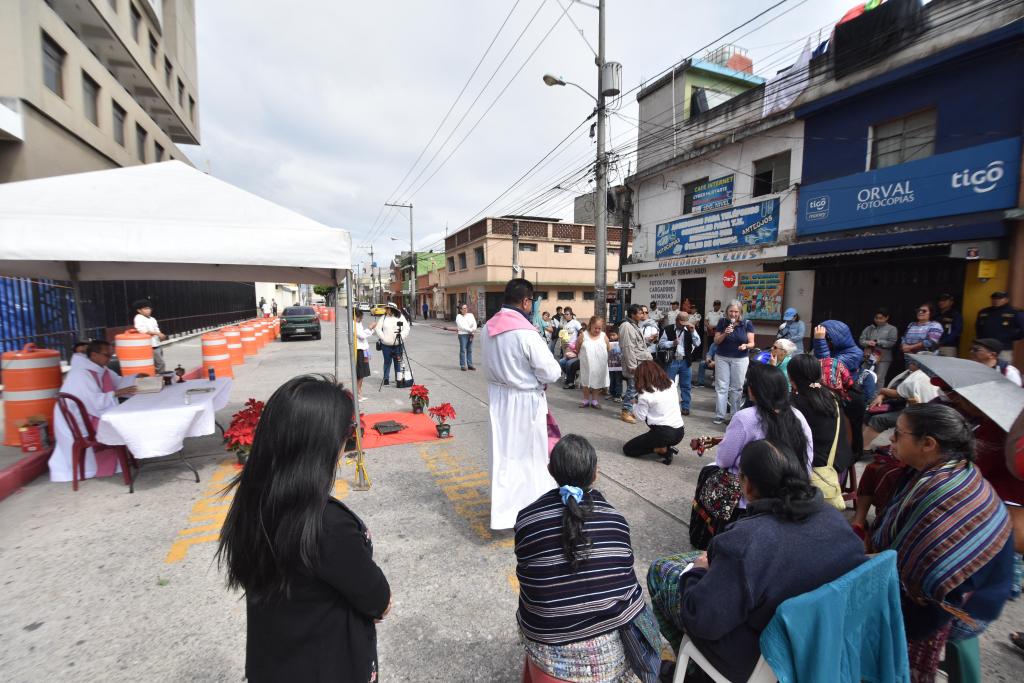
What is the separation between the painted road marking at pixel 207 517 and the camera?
11.2 ft

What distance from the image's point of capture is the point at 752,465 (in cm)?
176

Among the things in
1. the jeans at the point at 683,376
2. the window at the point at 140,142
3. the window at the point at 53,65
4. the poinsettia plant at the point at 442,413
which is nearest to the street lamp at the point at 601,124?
the jeans at the point at 683,376

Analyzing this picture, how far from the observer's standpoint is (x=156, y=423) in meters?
4.21

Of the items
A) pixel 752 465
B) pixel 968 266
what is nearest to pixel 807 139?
pixel 968 266

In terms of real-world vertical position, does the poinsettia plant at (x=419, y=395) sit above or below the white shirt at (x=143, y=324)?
below

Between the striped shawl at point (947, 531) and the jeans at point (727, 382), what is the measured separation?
202 inches

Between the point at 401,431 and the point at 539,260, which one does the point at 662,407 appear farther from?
the point at 539,260

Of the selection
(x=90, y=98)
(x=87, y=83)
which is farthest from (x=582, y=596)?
(x=90, y=98)

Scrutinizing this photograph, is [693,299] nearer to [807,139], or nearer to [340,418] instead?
[807,139]

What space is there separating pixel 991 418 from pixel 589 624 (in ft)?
7.94

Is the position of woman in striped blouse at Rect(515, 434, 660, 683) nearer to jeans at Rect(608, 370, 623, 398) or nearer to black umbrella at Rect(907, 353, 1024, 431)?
black umbrella at Rect(907, 353, 1024, 431)

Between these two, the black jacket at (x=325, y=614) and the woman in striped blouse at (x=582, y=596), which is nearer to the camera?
the black jacket at (x=325, y=614)

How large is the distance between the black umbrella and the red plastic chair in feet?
21.2

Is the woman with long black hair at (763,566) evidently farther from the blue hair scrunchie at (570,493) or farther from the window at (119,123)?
the window at (119,123)
